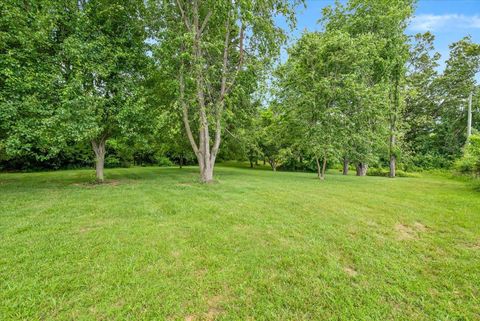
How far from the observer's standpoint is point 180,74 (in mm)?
8758

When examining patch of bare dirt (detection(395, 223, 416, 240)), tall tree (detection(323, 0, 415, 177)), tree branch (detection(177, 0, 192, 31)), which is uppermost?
tall tree (detection(323, 0, 415, 177))

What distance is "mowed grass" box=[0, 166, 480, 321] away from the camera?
81.4 inches

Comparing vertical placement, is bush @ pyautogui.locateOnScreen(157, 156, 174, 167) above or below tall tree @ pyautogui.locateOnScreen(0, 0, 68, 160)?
below

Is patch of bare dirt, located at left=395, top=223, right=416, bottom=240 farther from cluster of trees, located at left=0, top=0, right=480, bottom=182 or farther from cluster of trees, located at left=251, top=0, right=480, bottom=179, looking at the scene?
cluster of trees, located at left=251, top=0, right=480, bottom=179

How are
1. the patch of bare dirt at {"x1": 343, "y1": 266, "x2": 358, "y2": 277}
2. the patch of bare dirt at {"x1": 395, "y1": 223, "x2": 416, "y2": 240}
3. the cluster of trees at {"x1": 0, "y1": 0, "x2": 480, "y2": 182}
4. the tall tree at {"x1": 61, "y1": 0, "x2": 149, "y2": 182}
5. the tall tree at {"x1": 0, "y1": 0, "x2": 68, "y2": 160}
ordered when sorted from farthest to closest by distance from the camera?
the tall tree at {"x1": 61, "y1": 0, "x2": 149, "y2": 182}, the cluster of trees at {"x1": 0, "y1": 0, "x2": 480, "y2": 182}, the tall tree at {"x1": 0, "y1": 0, "x2": 68, "y2": 160}, the patch of bare dirt at {"x1": 395, "y1": 223, "x2": 416, "y2": 240}, the patch of bare dirt at {"x1": 343, "y1": 266, "x2": 358, "y2": 277}

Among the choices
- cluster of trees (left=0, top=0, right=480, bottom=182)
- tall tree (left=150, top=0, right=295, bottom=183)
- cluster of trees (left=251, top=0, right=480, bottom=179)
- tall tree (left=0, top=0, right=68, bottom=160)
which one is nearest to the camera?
tall tree (left=0, top=0, right=68, bottom=160)

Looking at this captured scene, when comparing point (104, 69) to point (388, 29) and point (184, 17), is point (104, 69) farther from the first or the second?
point (388, 29)

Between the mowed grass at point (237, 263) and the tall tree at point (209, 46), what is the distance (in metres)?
5.02

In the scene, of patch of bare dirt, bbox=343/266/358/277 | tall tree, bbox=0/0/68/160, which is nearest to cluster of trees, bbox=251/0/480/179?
patch of bare dirt, bbox=343/266/358/277

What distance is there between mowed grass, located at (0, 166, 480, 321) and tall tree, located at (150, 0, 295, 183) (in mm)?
5022

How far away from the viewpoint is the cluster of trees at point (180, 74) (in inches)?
280

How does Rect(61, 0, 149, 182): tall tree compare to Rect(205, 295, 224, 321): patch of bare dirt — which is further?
Rect(61, 0, 149, 182): tall tree

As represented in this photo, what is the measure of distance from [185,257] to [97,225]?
7.44 ft

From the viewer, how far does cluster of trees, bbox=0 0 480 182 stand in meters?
7.12
